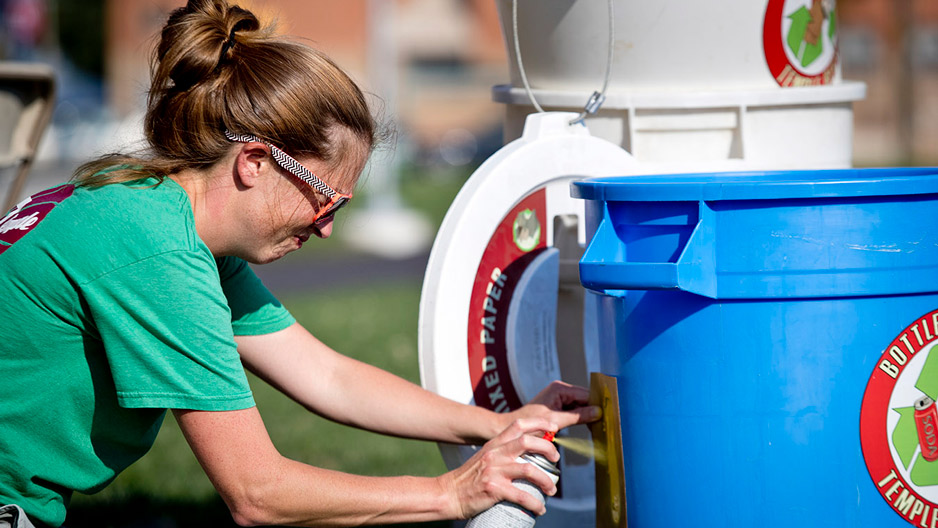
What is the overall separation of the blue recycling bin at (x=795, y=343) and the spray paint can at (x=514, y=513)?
0.25 metres

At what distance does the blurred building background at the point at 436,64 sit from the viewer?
937 inches

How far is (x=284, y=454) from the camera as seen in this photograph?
3805mm

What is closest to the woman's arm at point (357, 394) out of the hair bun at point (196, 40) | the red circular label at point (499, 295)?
the red circular label at point (499, 295)

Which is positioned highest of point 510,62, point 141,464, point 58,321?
point 510,62

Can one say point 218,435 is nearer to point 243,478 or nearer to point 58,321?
point 243,478

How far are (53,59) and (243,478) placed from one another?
31591mm

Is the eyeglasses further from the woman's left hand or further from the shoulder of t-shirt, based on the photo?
the woman's left hand

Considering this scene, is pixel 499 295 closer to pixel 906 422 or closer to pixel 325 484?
pixel 325 484

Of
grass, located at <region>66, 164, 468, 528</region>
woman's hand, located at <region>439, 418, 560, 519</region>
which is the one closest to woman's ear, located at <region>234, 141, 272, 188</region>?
woman's hand, located at <region>439, 418, 560, 519</region>

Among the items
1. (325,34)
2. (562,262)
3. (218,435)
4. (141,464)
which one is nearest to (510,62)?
(562,262)

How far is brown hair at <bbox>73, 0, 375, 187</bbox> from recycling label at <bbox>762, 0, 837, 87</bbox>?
44.0 inches

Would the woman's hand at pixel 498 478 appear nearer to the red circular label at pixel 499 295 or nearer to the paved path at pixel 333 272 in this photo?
the red circular label at pixel 499 295

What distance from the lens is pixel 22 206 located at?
1894 millimetres

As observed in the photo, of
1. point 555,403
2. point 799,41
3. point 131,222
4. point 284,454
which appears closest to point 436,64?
point 284,454
